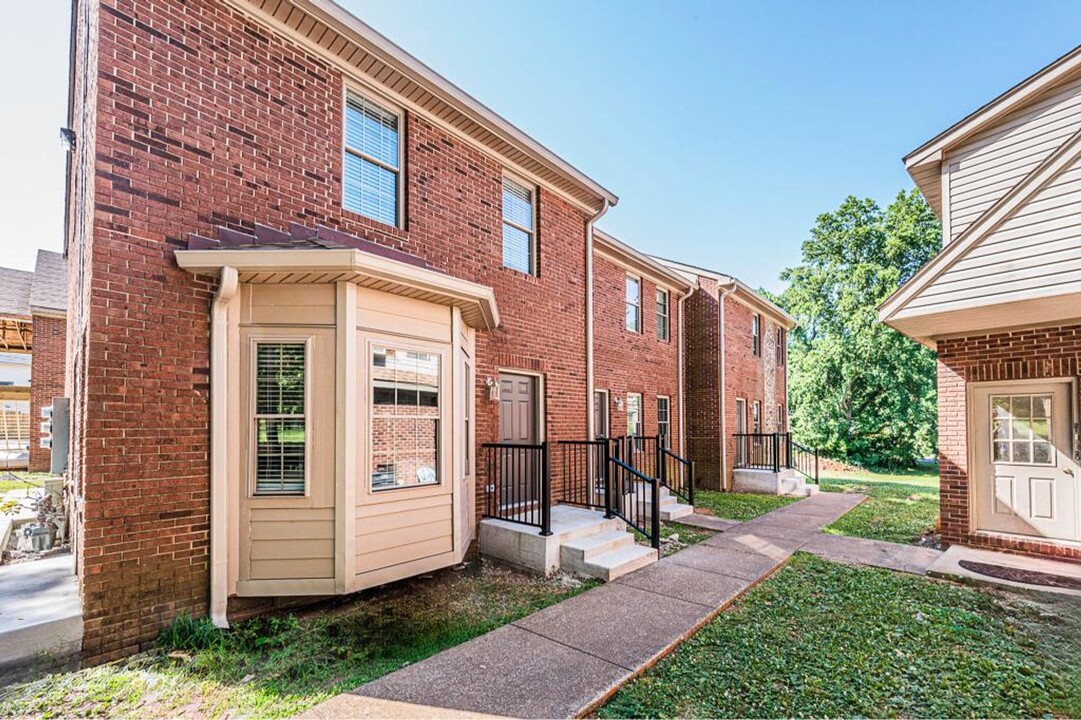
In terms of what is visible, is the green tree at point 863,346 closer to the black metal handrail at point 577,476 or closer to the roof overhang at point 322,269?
the black metal handrail at point 577,476

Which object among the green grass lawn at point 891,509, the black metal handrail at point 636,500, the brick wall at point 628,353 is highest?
the brick wall at point 628,353

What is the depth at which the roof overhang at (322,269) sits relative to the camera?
4.02m

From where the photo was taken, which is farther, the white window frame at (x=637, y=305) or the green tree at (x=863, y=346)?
the green tree at (x=863, y=346)

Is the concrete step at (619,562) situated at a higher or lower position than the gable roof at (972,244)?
lower

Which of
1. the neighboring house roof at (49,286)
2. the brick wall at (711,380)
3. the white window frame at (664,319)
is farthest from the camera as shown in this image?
the neighboring house roof at (49,286)

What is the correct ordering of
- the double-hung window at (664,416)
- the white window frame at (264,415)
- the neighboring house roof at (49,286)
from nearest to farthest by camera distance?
the white window frame at (264,415), the double-hung window at (664,416), the neighboring house roof at (49,286)

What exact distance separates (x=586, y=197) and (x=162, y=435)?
713cm

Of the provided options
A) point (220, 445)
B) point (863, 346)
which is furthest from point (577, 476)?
point (863, 346)

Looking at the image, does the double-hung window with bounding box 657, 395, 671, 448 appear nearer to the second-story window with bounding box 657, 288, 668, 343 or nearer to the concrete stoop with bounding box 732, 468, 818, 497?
the second-story window with bounding box 657, 288, 668, 343

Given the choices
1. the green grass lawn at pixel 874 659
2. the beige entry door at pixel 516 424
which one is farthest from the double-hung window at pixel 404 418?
the green grass lawn at pixel 874 659

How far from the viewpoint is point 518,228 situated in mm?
7703

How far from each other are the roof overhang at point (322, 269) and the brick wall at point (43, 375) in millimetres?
15339

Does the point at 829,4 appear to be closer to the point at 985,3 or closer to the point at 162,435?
the point at 985,3

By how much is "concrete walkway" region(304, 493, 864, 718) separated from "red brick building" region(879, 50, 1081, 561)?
334 cm
